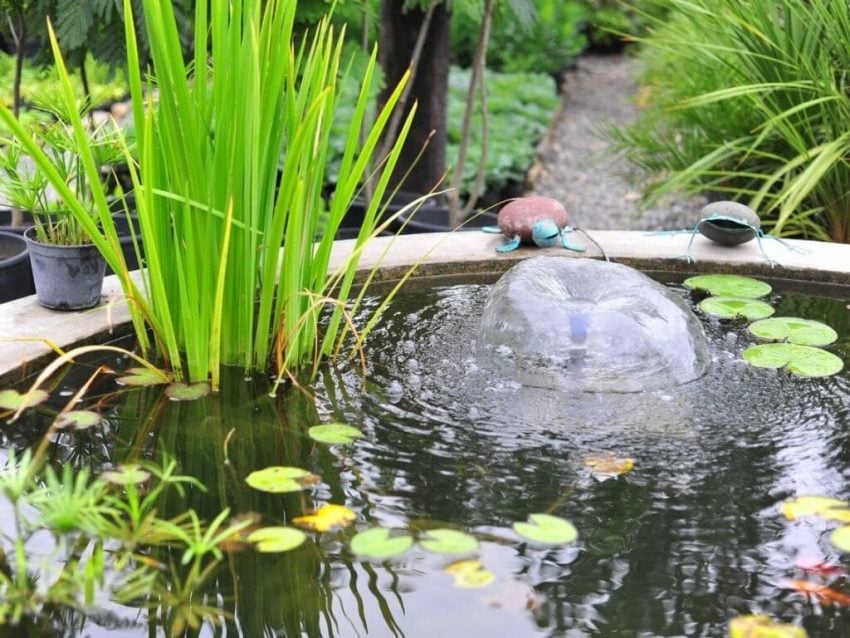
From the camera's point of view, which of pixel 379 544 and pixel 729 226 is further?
pixel 729 226

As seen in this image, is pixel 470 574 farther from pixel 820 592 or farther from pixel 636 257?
pixel 636 257

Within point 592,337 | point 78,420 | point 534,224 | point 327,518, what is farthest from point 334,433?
point 534,224

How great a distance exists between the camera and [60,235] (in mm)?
2779

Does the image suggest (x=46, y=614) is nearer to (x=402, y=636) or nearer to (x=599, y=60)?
(x=402, y=636)

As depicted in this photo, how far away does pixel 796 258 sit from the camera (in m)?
3.38

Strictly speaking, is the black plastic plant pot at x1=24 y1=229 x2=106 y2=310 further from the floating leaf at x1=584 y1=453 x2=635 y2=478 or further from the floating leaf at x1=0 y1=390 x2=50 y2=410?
the floating leaf at x1=584 y1=453 x2=635 y2=478

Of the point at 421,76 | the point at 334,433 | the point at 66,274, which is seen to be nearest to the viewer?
the point at 334,433

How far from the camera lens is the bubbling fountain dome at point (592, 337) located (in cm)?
257

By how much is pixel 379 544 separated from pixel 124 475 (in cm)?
51

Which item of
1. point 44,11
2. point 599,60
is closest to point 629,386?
point 44,11

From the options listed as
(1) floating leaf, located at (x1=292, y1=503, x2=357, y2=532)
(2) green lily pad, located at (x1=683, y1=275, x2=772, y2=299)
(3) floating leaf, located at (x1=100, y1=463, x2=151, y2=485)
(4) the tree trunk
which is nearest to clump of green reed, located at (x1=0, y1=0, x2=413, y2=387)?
(3) floating leaf, located at (x1=100, y1=463, x2=151, y2=485)

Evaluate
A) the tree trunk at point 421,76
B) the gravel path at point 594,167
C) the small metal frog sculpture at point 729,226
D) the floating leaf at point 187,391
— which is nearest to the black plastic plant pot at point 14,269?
the floating leaf at point 187,391

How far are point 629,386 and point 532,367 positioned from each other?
0.76 feet

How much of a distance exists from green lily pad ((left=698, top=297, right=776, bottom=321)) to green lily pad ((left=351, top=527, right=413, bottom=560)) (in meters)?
1.48
